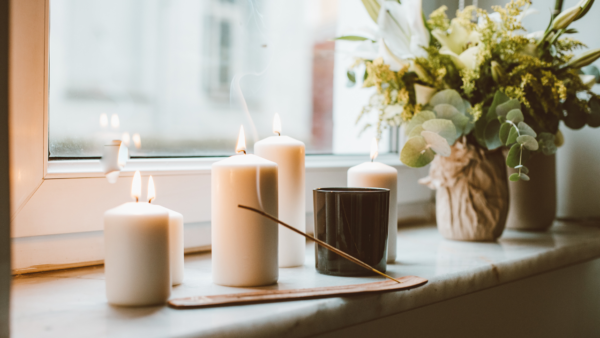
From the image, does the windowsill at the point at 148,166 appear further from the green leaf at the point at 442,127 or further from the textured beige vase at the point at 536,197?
the textured beige vase at the point at 536,197

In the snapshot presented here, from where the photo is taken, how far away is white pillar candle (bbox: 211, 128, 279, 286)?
1.69 ft

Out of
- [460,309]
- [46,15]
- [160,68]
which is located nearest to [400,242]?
[460,309]

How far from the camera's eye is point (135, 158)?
71 cm

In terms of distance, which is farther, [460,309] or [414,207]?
[414,207]

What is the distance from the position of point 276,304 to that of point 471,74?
0.54 meters

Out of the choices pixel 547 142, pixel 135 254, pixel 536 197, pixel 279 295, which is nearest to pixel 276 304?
pixel 279 295

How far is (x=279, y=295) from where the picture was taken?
478 mm

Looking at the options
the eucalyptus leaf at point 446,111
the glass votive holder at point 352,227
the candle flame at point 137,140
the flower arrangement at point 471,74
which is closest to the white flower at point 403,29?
the flower arrangement at point 471,74

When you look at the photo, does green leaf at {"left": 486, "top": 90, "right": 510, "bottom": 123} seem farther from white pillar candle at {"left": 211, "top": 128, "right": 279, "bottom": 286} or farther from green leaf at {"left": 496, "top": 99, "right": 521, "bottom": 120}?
white pillar candle at {"left": 211, "top": 128, "right": 279, "bottom": 286}

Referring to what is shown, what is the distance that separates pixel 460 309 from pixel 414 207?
52 centimetres

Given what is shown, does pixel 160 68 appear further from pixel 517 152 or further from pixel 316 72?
pixel 517 152

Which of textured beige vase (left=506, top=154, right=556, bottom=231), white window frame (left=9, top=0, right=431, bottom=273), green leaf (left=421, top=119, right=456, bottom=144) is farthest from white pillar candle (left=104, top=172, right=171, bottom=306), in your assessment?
textured beige vase (left=506, top=154, right=556, bottom=231)

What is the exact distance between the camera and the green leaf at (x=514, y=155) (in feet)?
2.29

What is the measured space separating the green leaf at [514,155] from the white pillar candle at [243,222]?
0.39 m
